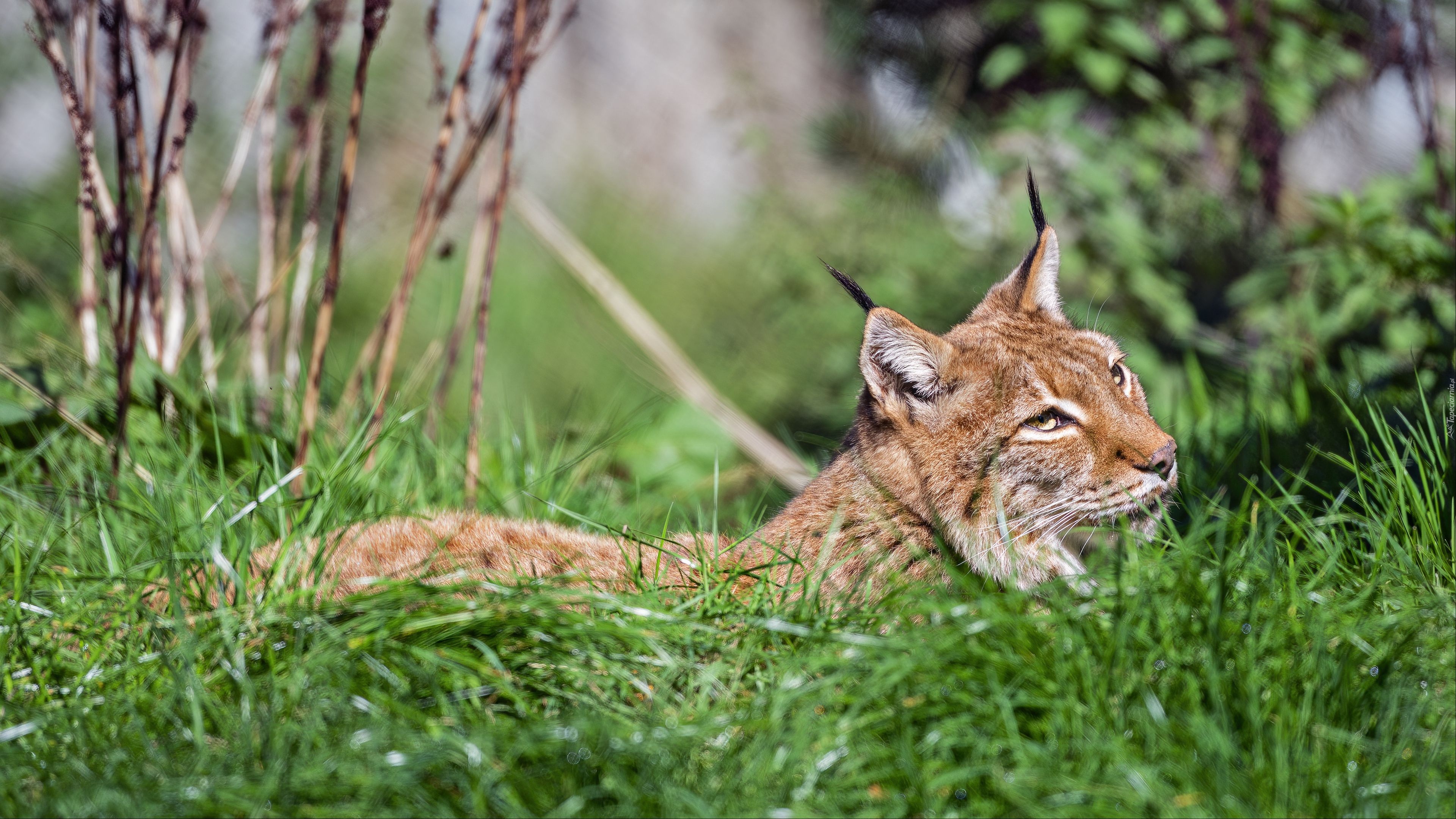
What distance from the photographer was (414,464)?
3.93m

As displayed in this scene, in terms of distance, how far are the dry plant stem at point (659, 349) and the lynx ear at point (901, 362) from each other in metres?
0.90

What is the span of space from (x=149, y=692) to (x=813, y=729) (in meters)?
1.30

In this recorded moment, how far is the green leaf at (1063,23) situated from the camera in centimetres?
562

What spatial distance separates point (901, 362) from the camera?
3.28 meters

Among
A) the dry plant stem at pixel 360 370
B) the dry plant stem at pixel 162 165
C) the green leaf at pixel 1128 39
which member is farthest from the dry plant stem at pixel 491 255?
the green leaf at pixel 1128 39

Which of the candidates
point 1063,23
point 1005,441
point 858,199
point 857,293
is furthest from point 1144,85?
point 857,293

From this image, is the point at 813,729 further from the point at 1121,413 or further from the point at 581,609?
the point at 1121,413

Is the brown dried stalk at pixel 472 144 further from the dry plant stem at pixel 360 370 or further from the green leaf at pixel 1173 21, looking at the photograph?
the green leaf at pixel 1173 21

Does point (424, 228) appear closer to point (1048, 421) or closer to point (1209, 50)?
point (1048, 421)

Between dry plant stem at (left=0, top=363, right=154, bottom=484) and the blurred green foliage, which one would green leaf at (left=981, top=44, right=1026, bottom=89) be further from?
dry plant stem at (left=0, top=363, right=154, bottom=484)

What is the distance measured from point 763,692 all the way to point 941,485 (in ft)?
4.09

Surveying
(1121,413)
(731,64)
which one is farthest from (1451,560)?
(731,64)

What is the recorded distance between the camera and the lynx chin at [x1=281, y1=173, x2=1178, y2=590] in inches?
115

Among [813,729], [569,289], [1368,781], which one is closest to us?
[1368,781]
